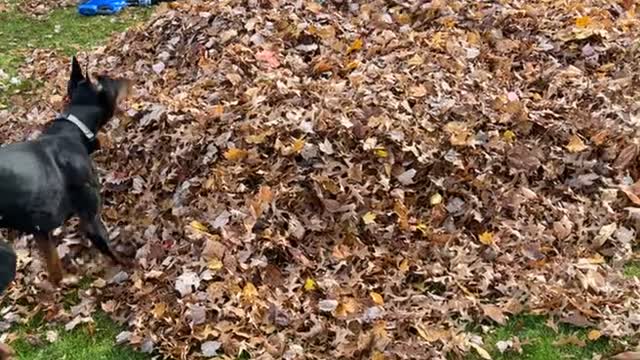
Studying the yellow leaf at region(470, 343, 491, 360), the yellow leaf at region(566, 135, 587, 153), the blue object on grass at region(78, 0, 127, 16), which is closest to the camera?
the yellow leaf at region(470, 343, 491, 360)

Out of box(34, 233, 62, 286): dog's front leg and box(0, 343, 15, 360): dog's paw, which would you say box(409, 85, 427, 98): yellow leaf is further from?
box(0, 343, 15, 360): dog's paw

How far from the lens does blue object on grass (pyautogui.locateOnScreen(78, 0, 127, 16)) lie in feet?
38.7

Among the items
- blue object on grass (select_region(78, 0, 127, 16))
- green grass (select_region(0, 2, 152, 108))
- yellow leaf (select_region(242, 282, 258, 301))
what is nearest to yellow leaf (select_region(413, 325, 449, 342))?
yellow leaf (select_region(242, 282, 258, 301))

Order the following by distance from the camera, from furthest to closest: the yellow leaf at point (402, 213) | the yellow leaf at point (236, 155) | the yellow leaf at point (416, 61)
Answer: the yellow leaf at point (416, 61)
the yellow leaf at point (236, 155)
the yellow leaf at point (402, 213)

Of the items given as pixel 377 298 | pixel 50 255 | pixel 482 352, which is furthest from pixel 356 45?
pixel 482 352

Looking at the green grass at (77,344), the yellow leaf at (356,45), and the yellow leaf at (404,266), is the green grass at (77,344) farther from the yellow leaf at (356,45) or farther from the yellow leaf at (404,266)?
the yellow leaf at (356,45)

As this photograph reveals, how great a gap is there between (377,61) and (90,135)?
2.41 m

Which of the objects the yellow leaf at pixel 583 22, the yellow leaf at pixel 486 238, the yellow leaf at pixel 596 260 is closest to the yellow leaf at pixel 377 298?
the yellow leaf at pixel 486 238

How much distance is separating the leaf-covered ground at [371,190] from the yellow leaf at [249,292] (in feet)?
0.04

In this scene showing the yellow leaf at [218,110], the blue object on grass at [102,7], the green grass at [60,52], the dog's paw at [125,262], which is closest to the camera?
the green grass at [60,52]

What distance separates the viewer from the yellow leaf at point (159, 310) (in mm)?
5202

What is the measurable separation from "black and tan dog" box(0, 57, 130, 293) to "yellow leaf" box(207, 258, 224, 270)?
84 cm

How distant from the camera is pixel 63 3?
12.6 meters

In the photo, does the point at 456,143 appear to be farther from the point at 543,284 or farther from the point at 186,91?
the point at 186,91
